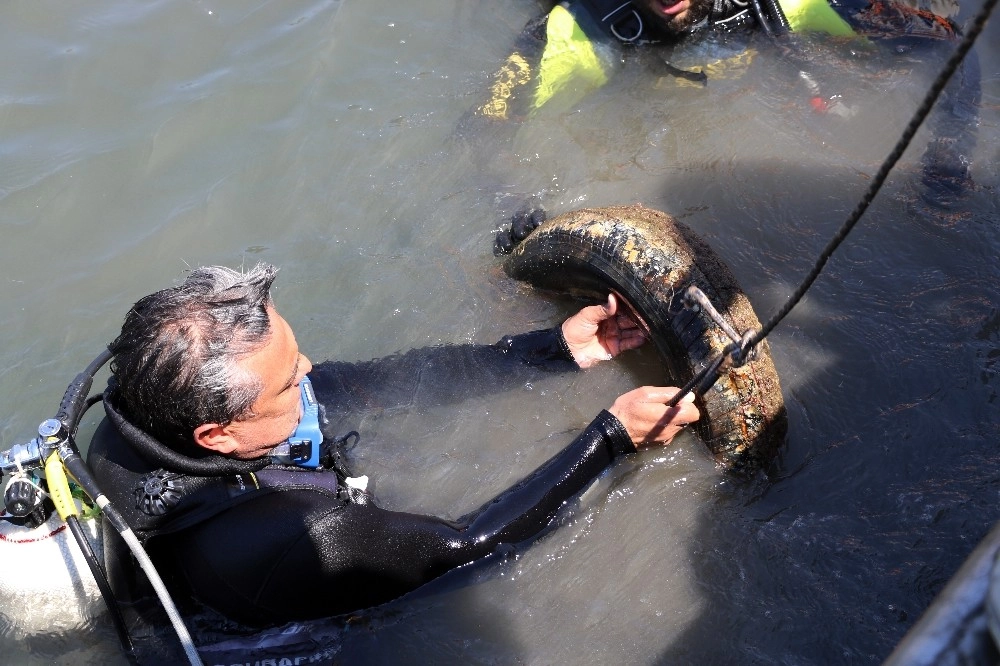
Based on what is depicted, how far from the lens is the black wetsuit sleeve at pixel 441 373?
3969mm

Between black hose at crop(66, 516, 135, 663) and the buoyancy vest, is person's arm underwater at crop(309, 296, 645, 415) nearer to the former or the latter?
the buoyancy vest

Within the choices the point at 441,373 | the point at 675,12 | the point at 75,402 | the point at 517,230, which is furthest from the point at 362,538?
the point at 675,12

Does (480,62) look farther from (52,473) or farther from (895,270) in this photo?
(52,473)

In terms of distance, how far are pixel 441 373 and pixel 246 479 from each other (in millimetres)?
1383

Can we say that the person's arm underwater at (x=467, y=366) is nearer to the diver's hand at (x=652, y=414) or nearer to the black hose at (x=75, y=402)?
the diver's hand at (x=652, y=414)

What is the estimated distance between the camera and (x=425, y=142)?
5.44 metres

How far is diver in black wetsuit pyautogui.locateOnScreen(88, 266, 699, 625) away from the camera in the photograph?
105 inches

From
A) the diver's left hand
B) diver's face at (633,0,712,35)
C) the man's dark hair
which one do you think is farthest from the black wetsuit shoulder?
diver's face at (633,0,712,35)

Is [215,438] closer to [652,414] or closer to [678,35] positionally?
[652,414]

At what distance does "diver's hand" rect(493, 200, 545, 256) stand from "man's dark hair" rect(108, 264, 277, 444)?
1927mm

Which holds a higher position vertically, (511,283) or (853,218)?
(853,218)

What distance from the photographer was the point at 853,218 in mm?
2211

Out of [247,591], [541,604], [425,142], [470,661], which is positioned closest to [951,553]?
[541,604]

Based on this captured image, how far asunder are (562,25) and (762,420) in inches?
131
